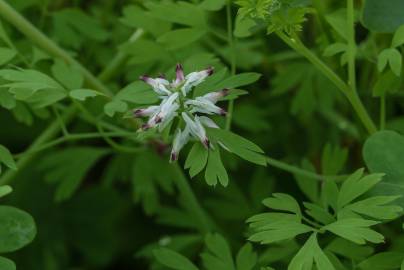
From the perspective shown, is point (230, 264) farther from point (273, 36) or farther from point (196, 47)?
point (273, 36)

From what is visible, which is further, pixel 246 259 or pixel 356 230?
pixel 246 259

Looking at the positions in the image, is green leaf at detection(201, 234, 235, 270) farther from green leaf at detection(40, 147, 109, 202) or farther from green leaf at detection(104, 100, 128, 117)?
green leaf at detection(40, 147, 109, 202)

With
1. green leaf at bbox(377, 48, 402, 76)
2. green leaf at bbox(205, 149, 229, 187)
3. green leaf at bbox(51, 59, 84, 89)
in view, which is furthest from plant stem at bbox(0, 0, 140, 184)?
green leaf at bbox(377, 48, 402, 76)

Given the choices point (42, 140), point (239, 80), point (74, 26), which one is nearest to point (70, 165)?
point (42, 140)

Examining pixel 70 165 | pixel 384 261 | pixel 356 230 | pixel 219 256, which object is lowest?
pixel 70 165

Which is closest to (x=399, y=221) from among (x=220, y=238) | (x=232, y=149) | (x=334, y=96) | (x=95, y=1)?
(x=334, y=96)

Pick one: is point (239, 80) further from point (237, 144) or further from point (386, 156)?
point (386, 156)

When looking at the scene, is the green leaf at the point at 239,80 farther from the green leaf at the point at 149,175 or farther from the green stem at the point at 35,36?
the green leaf at the point at 149,175
